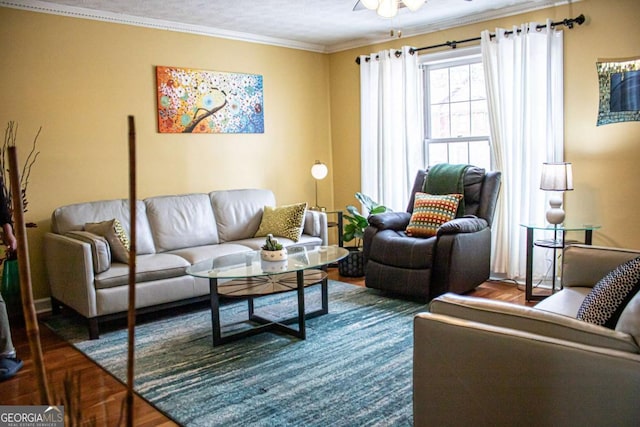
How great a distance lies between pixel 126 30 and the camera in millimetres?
4641

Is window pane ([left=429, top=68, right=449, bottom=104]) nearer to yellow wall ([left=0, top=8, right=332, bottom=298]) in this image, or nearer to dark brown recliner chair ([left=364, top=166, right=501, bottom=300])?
dark brown recliner chair ([left=364, top=166, right=501, bottom=300])

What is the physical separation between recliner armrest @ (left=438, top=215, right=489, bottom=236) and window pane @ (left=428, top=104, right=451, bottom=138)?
1228 millimetres

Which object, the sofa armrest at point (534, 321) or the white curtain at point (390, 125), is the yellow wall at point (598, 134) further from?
the sofa armrest at point (534, 321)

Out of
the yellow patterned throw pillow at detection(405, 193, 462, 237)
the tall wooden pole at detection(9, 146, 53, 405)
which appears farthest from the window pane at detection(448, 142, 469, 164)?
the tall wooden pole at detection(9, 146, 53, 405)

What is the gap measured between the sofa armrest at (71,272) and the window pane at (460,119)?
3401 mm

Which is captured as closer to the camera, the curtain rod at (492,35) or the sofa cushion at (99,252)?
the sofa cushion at (99,252)

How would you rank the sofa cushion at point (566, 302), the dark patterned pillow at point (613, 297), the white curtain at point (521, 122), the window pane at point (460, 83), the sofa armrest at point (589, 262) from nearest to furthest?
the dark patterned pillow at point (613, 297), the sofa cushion at point (566, 302), the sofa armrest at point (589, 262), the white curtain at point (521, 122), the window pane at point (460, 83)

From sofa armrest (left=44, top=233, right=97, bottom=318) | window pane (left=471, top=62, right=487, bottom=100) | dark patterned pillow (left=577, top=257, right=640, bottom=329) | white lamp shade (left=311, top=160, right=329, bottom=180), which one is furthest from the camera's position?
white lamp shade (left=311, top=160, right=329, bottom=180)

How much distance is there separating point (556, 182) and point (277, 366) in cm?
247

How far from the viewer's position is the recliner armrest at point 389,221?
15.2 ft

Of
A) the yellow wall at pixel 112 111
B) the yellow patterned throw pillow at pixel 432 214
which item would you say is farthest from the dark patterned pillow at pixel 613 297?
the yellow wall at pixel 112 111

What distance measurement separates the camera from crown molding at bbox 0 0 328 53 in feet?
13.6

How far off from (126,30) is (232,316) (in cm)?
252

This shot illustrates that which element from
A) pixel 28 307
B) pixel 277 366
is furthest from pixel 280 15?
pixel 28 307
